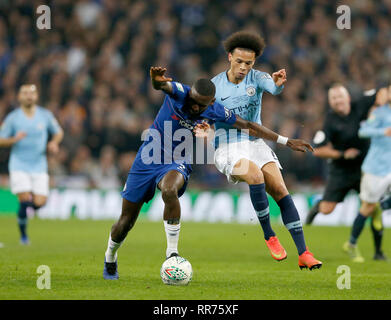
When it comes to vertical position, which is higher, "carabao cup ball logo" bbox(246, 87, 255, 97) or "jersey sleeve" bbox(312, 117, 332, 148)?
"jersey sleeve" bbox(312, 117, 332, 148)

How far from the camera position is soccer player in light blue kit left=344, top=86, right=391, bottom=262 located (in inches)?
419

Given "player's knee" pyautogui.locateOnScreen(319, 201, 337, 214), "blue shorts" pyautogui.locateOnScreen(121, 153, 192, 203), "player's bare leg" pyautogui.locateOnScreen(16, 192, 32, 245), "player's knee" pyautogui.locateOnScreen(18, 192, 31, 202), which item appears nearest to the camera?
"blue shorts" pyautogui.locateOnScreen(121, 153, 192, 203)

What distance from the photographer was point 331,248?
11.8 m

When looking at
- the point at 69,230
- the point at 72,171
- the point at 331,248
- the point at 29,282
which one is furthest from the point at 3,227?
the point at 29,282

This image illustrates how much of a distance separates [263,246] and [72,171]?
682 centimetres

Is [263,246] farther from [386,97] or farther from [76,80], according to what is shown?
[76,80]

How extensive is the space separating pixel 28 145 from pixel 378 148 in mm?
6076

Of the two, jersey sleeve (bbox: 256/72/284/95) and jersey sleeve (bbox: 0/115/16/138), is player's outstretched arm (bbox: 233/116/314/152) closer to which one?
jersey sleeve (bbox: 256/72/284/95)

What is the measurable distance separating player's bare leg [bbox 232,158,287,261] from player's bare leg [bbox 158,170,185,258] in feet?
2.45

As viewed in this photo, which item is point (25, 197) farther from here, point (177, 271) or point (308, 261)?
point (308, 261)

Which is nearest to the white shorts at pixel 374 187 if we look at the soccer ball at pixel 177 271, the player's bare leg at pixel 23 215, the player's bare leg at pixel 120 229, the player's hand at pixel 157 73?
the soccer ball at pixel 177 271

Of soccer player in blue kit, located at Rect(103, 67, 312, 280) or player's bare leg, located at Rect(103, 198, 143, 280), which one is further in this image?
player's bare leg, located at Rect(103, 198, 143, 280)

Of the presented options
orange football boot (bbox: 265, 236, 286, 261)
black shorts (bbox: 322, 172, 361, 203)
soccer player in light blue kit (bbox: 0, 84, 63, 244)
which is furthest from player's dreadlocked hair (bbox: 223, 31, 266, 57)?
soccer player in light blue kit (bbox: 0, 84, 63, 244)
